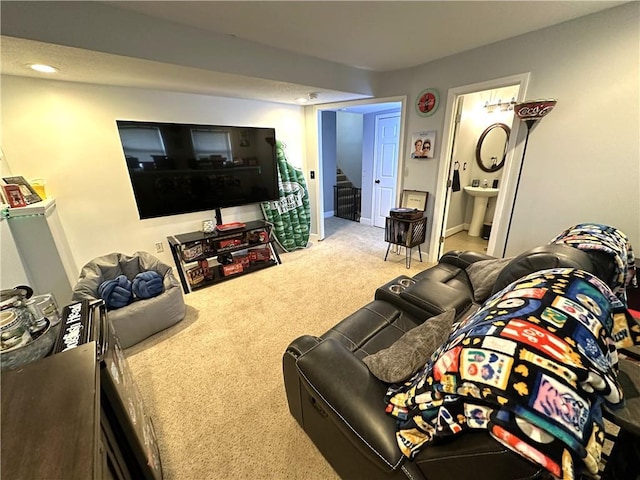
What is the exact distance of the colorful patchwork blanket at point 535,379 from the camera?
1.73 ft

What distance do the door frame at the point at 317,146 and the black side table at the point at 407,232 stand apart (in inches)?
22.5

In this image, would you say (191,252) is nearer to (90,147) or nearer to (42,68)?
(90,147)

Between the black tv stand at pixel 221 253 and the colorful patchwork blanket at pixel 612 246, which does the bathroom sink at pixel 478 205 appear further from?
the black tv stand at pixel 221 253

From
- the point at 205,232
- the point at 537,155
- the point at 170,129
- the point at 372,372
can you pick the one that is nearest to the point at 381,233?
the point at 537,155

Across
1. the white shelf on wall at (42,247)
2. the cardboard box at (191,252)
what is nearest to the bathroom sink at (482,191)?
the cardboard box at (191,252)

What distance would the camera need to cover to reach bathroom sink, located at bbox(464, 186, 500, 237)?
4035mm

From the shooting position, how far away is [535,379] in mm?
548

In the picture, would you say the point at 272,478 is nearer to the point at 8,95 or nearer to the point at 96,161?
the point at 96,161

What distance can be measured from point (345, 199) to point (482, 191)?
2.85 m

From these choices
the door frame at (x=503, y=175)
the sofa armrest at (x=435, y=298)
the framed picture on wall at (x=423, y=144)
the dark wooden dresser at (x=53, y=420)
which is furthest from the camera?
the framed picture on wall at (x=423, y=144)

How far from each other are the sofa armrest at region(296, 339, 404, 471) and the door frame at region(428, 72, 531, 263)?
98.8 inches

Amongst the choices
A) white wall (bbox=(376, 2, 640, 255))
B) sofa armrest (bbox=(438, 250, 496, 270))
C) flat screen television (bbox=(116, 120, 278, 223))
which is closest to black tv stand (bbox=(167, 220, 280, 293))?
flat screen television (bbox=(116, 120, 278, 223))

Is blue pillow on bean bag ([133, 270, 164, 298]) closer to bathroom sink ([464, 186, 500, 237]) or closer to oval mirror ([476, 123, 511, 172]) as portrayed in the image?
bathroom sink ([464, 186, 500, 237])

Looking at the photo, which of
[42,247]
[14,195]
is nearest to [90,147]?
[14,195]
